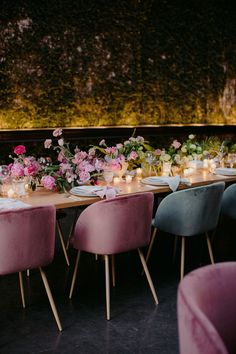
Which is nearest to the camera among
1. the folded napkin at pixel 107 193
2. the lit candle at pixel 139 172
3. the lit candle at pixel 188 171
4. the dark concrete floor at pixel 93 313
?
the dark concrete floor at pixel 93 313

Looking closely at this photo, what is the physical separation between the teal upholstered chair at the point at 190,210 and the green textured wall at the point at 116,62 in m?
3.67

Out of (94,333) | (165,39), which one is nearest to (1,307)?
(94,333)

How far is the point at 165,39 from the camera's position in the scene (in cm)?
822

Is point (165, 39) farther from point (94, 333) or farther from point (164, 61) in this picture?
point (94, 333)

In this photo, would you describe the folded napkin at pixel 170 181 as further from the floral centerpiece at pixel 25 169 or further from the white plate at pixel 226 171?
the floral centerpiece at pixel 25 169

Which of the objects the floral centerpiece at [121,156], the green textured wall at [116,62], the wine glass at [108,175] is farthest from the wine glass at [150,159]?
the green textured wall at [116,62]

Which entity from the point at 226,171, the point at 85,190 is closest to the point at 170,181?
the point at 85,190

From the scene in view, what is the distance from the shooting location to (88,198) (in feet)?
11.2

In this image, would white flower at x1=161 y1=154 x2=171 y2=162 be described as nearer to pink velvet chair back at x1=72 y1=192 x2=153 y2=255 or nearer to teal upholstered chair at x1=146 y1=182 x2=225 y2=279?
teal upholstered chair at x1=146 y1=182 x2=225 y2=279

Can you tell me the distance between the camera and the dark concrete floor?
111 inches

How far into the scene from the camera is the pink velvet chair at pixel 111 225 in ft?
10.2

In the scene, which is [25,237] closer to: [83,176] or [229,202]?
[83,176]

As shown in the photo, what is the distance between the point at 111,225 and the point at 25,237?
62 cm

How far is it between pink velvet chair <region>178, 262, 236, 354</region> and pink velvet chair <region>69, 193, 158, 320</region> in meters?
1.53
